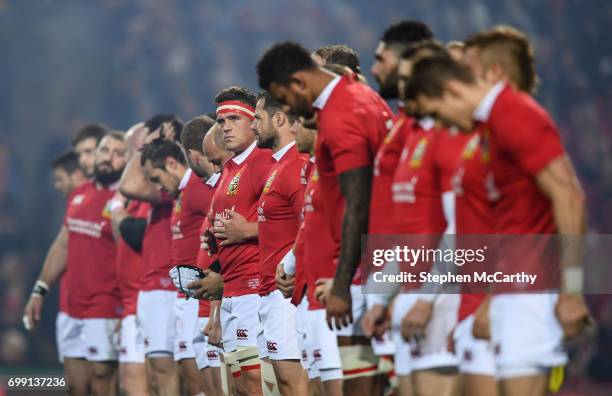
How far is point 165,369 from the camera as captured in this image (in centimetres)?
988

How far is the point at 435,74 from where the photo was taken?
4.54m

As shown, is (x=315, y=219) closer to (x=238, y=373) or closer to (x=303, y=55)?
(x=303, y=55)

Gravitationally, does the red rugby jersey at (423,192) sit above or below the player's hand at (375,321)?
A: above

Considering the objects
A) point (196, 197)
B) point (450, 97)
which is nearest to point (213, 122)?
point (196, 197)

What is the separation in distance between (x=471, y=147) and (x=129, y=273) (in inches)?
257

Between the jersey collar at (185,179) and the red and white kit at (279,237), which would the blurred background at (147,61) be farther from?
the red and white kit at (279,237)

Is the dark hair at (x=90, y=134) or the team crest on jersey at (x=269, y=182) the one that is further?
the dark hair at (x=90, y=134)

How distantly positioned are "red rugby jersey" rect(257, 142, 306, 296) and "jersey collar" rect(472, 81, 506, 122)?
2.61 m

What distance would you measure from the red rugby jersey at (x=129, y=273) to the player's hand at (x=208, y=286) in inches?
91.6

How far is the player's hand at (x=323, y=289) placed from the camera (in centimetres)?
548

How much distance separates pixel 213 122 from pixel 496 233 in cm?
495

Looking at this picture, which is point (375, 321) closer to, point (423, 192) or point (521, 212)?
point (423, 192)

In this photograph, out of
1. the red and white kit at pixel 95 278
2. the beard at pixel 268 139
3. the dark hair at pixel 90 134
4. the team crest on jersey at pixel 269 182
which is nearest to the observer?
the team crest on jersey at pixel 269 182

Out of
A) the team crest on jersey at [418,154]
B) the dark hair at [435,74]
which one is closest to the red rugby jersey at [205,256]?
the team crest on jersey at [418,154]
